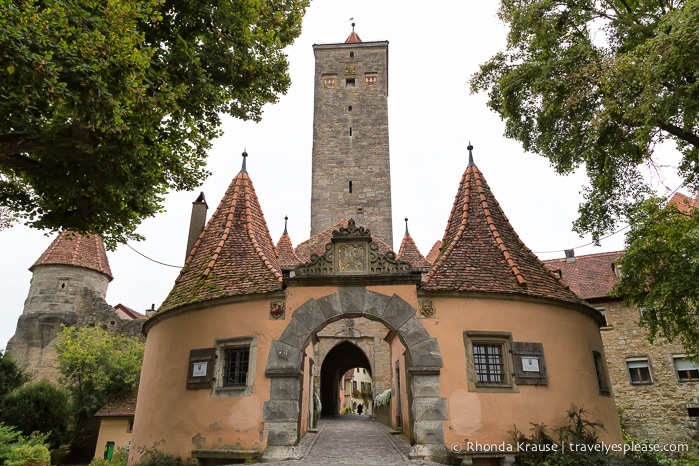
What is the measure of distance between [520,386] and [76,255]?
1118 inches

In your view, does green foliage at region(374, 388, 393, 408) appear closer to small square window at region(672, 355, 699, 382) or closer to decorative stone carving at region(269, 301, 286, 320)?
decorative stone carving at region(269, 301, 286, 320)

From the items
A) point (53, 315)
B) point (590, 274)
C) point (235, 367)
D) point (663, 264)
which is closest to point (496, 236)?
point (663, 264)

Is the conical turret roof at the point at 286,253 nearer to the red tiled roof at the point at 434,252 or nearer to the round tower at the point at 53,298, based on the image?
the red tiled roof at the point at 434,252

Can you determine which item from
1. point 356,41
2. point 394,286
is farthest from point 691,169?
point 356,41

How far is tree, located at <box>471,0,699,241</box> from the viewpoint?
866 cm

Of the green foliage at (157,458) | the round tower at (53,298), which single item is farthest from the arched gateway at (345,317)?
the round tower at (53,298)

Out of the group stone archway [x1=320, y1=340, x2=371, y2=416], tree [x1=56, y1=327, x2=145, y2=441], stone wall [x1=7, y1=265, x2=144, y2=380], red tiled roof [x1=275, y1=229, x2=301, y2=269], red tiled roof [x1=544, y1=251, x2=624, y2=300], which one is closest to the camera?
red tiled roof [x1=275, y1=229, x2=301, y2=269]

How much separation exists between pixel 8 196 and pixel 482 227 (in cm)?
1034

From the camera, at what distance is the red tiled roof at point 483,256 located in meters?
10.2

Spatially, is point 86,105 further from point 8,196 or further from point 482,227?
point 482,227

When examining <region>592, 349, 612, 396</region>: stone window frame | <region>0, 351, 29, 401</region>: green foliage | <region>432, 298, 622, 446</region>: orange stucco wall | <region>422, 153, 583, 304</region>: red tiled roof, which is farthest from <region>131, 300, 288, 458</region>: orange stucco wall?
<region>0, 351, 29, 401</region>: green foliage

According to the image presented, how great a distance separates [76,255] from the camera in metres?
29.6

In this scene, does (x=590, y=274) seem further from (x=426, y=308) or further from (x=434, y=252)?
(x=426, y=308)

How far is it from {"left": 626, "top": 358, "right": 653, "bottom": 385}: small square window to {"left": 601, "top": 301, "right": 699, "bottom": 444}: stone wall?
13 centimetres
